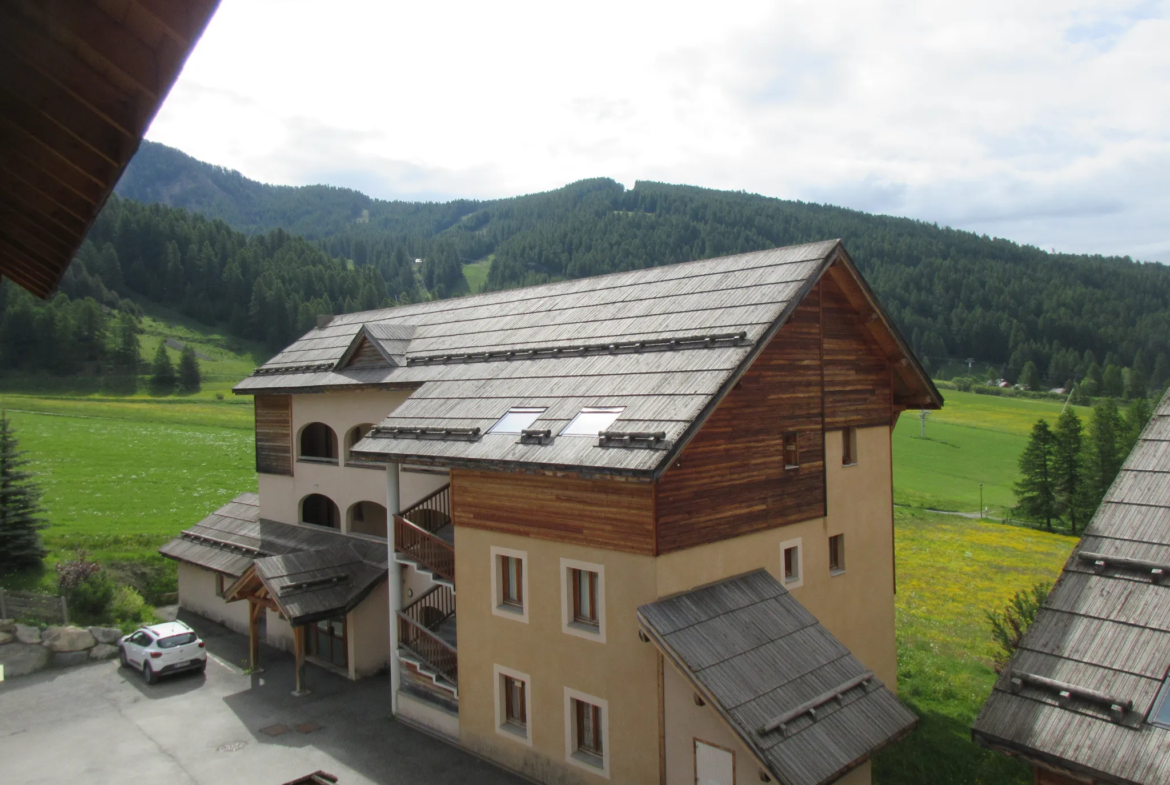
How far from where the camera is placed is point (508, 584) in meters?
15.5

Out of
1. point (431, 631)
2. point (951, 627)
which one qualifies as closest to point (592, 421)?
point (431, 631)

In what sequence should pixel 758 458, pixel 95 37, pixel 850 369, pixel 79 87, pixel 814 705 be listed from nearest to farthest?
pixel 95 37, pixel 79 87, pixel 814 705, pixel 758 458, pixel 850 369

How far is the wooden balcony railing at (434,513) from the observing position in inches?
757

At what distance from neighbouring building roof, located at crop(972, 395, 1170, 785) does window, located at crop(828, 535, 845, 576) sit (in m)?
6.77

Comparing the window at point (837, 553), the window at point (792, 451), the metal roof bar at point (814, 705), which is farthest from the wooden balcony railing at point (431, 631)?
the window at point (837, 553)

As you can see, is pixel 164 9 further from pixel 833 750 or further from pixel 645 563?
pixel 833 750

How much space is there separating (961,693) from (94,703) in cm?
2280

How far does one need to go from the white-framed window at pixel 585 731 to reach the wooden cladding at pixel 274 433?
600 inches

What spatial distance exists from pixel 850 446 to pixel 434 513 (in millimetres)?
10580

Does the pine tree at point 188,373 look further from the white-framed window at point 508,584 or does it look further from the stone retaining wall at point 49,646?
the white-framed window at point 508,584

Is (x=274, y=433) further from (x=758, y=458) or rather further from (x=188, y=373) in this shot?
(x=188, y=373)

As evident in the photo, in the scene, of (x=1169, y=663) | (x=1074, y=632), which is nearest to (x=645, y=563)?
(x=1074, y=632)

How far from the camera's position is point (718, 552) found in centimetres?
1405

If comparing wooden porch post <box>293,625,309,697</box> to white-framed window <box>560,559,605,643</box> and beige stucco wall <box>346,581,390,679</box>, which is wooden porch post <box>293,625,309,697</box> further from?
white-framed window <box>560,559,605,643</box>
